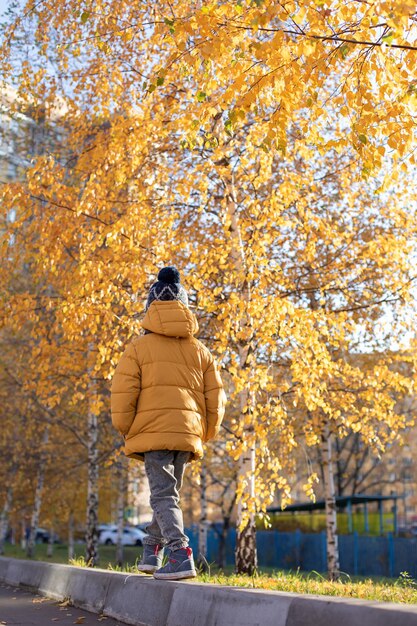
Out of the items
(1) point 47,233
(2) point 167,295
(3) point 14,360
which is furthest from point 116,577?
(3) point 14,360

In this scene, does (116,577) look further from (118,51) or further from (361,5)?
(118,51)

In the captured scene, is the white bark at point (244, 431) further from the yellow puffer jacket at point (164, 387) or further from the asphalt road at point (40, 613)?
the yellow puffer jacket at point (164, 387)

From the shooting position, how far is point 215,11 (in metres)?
6.35

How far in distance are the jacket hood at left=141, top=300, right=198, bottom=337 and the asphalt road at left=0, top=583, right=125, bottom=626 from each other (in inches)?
79.2

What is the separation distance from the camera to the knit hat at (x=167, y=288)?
20.5ft

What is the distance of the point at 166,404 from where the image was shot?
5914 millimetres

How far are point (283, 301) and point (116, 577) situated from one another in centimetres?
357

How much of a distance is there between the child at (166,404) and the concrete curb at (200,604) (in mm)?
246

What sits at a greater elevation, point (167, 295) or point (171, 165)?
point (171, 165)

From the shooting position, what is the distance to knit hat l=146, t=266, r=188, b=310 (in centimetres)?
625

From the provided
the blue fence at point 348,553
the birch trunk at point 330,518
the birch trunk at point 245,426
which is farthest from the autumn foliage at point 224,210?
A: the blue fence at point 348,553

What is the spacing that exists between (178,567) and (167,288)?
6.37 ft

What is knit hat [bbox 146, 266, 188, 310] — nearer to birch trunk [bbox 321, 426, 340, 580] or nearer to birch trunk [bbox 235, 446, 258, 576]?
birch trunk [bbox 235, 446, 258, 576]

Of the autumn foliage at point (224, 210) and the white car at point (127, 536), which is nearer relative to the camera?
the autumn foliage at point (224, 210)
